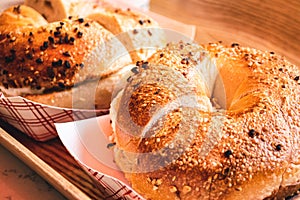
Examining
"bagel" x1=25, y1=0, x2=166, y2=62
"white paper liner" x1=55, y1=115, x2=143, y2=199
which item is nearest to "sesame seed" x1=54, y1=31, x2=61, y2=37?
"bagel" x1=25, y1=0, x2=166, y2=62

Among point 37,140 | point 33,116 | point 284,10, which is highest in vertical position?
point 284,10

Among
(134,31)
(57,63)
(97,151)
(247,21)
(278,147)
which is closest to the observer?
(278,147)

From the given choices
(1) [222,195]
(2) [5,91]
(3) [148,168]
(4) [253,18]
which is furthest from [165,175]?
(4) [253,18]

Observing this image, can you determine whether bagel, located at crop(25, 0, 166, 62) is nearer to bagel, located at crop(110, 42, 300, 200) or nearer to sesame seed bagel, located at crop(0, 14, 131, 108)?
sesame seed bagel, located at crop(0, 14, 131, 108)

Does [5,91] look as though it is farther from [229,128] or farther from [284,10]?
[284,10]

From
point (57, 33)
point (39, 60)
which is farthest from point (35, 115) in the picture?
point (57, 33)

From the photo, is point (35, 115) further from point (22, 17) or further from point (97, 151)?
point (22, 17)
